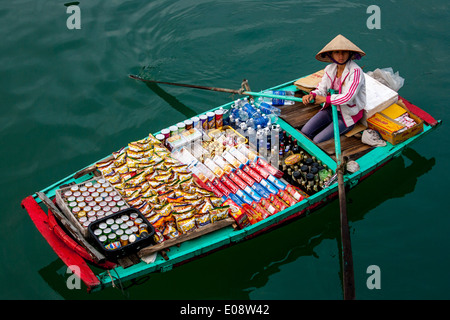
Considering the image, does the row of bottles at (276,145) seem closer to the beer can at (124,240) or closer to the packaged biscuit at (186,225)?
the packaged biscuit at (186,225)

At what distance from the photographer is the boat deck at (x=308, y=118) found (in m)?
8.48

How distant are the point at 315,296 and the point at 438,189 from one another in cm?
344

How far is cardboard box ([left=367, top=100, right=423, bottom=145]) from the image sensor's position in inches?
334

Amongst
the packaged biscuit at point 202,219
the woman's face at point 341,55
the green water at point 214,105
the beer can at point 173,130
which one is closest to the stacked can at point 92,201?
the packaged biscuit at point 202,219

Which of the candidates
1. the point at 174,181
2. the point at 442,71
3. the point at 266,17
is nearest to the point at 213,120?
the point at 174,181

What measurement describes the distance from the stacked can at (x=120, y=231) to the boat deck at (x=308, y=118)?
11.2 ft

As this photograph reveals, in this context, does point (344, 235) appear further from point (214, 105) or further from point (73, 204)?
point (214, 105)

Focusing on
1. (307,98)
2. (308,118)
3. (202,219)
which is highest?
(307,98)

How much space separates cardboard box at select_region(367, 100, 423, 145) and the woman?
301 mm

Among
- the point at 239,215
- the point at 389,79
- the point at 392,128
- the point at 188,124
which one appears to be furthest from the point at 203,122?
the point at 389,79

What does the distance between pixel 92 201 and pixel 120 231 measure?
0.79 metres

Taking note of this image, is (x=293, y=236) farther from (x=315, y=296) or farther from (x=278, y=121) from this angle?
(x=278, y=121)

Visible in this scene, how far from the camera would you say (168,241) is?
6.70 metres

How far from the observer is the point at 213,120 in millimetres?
8852
